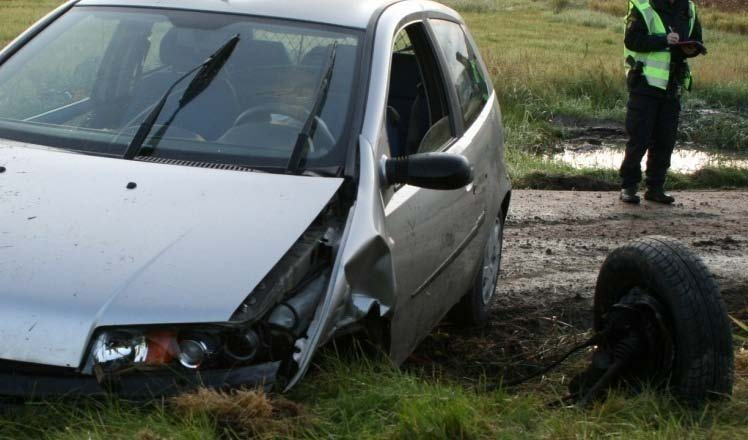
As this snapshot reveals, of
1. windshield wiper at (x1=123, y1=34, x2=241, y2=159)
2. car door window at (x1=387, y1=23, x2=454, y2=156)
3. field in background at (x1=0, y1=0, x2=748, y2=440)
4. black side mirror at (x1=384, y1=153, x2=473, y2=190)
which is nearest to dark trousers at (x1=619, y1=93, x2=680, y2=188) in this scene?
field in background at (x1=0, y1=0, x2=748, y2=440)

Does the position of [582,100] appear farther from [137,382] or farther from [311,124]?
[137,382]

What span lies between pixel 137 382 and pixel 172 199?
0.76 metres

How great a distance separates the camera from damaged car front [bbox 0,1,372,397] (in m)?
3.25

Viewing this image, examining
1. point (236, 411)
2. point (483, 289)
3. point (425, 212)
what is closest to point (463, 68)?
point (483, 289)

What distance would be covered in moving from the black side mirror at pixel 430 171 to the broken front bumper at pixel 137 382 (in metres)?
1.04

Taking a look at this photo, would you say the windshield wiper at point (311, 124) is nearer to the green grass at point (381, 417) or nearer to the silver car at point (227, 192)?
the silver car at point (227, 192)

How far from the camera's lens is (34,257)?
136 inches

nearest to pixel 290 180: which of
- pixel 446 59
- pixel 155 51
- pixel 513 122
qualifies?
pixel 155 51

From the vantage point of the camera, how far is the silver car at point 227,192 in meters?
3.27

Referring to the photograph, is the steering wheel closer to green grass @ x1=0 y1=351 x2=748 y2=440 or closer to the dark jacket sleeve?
green grass @ x1=0 y1=351 x2=748 y2=440

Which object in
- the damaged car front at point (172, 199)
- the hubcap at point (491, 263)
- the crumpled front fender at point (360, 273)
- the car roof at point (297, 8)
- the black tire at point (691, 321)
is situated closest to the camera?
the damaged car front at point (172, 199)

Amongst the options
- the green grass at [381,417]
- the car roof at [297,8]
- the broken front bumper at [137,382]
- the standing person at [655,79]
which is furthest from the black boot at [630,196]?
the broken front bumper at [137,382]

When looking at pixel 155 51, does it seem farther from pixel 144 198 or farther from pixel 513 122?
pixel 513 122

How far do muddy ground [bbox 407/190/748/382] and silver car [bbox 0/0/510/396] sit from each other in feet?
0.91
